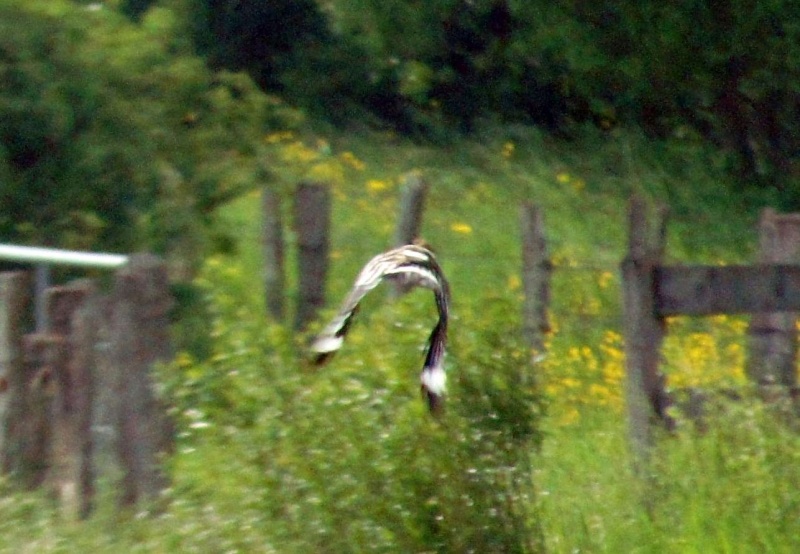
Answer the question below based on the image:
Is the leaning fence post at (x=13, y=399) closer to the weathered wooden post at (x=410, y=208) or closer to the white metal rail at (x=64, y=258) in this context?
the white metal rail at (x=64, y=258)

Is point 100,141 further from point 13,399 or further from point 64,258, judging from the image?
point 13,399

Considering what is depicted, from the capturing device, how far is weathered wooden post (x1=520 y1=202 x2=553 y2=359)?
7598 mm

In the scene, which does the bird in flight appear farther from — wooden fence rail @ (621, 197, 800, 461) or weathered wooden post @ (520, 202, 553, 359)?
weathered wooden post @ (520, 202, 553, 359)

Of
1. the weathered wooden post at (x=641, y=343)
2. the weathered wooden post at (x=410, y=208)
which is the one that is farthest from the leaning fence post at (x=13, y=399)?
the weathered wooden post at (x=641, y=343)

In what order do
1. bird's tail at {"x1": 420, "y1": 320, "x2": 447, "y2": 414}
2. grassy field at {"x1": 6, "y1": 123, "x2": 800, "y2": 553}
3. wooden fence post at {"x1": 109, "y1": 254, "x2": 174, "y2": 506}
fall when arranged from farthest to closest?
wooden fence post at {"x1": 109, "y1": 254, "x2": 174, "y2": 506} < grassy field at {"x1": 6, "y1": 123, "x2": 800, "y2": 553} < bird's tail at {"x1": 420, "y1": 320, "x2": 447, "y2": 414}

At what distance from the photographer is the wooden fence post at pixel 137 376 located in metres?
6.34

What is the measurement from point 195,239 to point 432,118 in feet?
35.4

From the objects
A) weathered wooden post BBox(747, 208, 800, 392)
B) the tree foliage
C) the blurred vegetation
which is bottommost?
weathered wooden post BBox(747, 208, 800, 392)

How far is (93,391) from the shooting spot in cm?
647

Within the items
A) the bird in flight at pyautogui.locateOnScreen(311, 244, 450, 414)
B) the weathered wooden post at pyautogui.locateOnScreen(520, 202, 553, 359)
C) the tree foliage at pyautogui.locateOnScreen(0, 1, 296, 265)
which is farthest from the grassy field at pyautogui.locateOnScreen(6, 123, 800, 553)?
the tree foliage at pyautogui.locateOnScreen(0, 1, 296, 265)

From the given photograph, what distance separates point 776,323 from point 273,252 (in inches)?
92.8

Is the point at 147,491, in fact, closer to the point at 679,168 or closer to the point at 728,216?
the point at 728,216

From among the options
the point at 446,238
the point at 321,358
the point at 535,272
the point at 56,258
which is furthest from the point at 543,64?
the point at 321,358

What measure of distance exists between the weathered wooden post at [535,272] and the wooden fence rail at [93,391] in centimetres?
199
